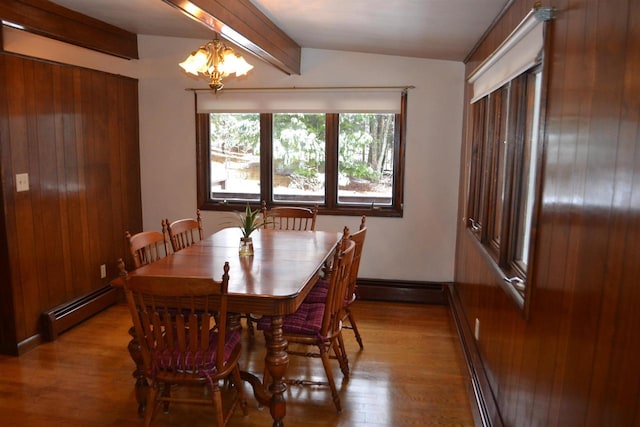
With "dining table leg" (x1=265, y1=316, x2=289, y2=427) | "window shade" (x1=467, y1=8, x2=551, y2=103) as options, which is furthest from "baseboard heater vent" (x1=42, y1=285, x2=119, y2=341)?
"window shade" (x1=467, y1=8, x2=551, y2=103)

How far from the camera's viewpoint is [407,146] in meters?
4.30

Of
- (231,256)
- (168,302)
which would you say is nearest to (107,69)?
(231,256)

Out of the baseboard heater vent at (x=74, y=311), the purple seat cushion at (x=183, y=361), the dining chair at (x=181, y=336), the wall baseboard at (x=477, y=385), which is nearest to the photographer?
the dining chair at (x=181, y=336)

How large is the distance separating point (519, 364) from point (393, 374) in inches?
48.8

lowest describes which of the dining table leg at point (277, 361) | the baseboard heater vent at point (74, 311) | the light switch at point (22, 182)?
the baseboard heater vent at point (74, 311)

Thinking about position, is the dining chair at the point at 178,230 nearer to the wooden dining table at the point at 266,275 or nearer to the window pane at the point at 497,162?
the wooden dining table at the point at 266,275

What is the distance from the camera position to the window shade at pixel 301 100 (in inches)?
167

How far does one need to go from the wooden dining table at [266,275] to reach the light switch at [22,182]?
1239 mm

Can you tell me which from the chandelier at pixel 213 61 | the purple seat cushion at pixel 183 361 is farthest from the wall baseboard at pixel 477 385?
the chandelier at pixel 213 61

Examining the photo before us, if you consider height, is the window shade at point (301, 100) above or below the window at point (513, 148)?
above

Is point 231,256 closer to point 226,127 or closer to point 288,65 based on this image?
point 288,65

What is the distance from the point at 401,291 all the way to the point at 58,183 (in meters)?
2.96

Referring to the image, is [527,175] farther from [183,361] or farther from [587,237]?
[183,361]

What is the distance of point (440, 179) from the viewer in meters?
4.30
